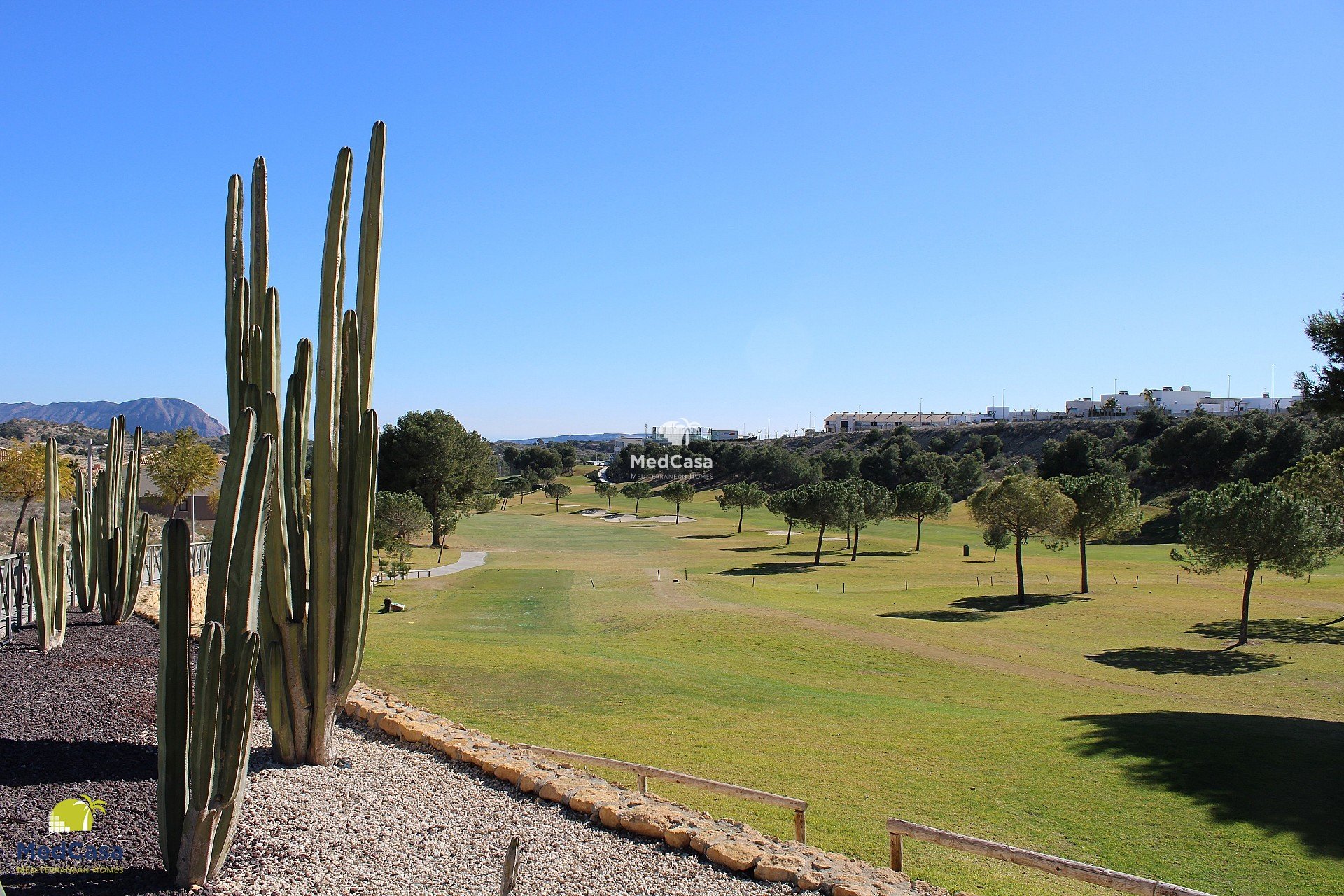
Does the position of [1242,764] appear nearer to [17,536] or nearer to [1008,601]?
[1008,601]

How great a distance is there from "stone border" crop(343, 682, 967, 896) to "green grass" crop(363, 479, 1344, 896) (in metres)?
1.45

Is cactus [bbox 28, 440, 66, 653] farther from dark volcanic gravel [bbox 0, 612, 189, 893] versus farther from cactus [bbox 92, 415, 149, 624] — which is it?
cactus [bbox 92, 415, 149, 624]

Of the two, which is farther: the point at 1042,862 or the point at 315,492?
the point at 315,492

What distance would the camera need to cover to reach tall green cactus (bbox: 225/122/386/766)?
8219 millimetres

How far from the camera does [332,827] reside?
700 cm

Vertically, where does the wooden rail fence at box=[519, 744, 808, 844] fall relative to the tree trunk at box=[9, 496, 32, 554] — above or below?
below

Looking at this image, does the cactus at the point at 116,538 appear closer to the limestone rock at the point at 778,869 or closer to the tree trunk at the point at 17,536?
the tree trunk at the point at 17,536

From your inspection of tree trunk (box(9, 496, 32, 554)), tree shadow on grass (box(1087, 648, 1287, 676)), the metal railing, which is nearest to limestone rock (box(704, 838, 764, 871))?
the metal railing

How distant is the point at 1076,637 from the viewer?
26969 mm

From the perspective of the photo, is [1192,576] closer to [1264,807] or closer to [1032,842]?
[1264,807]

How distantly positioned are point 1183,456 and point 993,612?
192 feet

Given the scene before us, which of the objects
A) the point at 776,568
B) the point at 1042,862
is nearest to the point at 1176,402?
the point at 776,568

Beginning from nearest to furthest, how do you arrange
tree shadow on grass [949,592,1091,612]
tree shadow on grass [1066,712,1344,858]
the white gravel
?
the white gravel → tree shadow on grass [1066,712,1344,858] → tree shadow on grass [949,592,1091,612]

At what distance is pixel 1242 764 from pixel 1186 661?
526 inches
